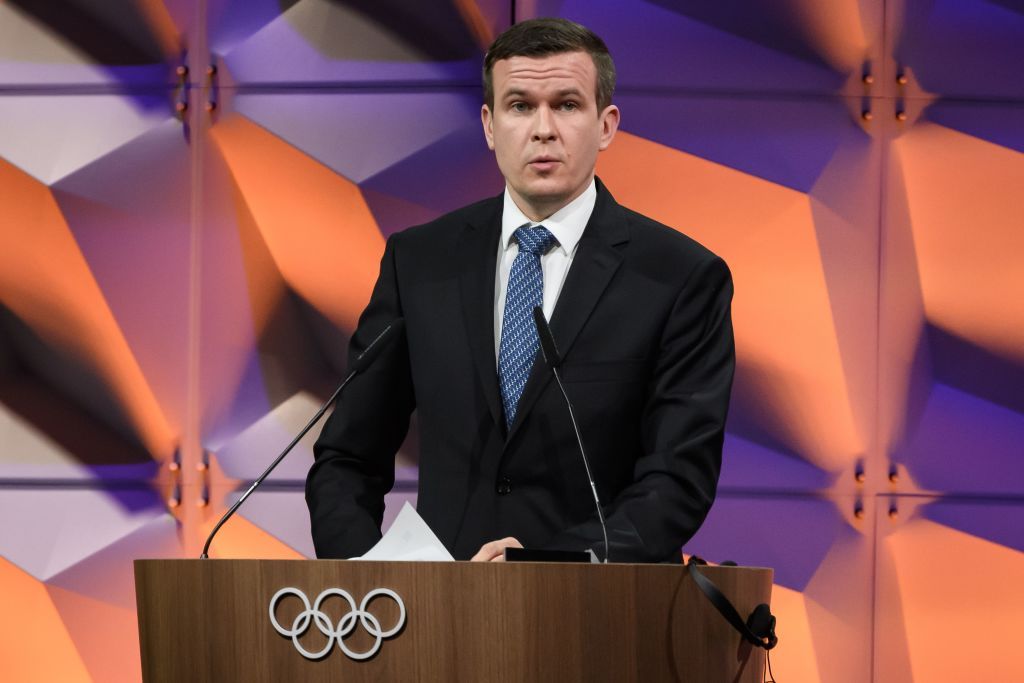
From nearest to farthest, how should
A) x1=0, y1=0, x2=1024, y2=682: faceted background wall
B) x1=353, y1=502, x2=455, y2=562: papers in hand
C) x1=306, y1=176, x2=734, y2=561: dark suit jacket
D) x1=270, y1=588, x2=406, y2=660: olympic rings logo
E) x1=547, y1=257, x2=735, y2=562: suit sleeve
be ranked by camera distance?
x1=270, y1=588, x2=406, y2=660: olympic rings logo, x1=353, y1=502, x2=455, y2=562: papers in hand, x1=547, y1=257, x2=735, y2=562: suit sleeve, x1=306, y1=176, x2=734, y2=561: dark suit jacket, x1=0, y1=0, x2=1024, y2=682: faceted background wall

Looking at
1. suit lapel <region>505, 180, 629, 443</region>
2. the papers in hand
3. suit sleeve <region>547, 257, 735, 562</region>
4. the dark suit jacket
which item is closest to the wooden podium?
the papers in hand

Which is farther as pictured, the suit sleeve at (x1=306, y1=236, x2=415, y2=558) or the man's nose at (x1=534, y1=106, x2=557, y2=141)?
the man's nose at (x1=534, y1=106, x2=557, y2=141)

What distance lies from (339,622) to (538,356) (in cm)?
82

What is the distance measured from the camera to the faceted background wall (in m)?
3.46

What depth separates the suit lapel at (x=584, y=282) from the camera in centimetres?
216

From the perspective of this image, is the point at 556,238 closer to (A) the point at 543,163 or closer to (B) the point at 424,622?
(A) the point at 543,163

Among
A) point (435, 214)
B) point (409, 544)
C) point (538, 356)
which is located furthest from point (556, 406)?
point (435, 214)

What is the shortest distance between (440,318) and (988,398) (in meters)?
1.88

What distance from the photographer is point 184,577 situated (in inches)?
60.1

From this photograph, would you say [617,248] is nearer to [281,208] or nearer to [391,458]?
[391,458]

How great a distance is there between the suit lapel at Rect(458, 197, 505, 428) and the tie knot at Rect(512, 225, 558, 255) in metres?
0.07

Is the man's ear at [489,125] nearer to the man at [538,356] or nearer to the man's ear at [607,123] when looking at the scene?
the man at [538,356]

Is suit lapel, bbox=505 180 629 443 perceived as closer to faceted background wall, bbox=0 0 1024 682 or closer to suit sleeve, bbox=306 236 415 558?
suit sleeve, bbox=306 236 415 558

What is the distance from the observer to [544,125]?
2283 mm
